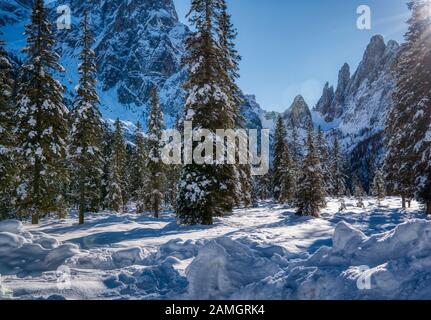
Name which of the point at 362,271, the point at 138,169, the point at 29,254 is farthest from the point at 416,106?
the point at 138,169

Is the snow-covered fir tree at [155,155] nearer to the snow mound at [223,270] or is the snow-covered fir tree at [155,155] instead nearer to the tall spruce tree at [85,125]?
the tall spruce tree at [85,125]

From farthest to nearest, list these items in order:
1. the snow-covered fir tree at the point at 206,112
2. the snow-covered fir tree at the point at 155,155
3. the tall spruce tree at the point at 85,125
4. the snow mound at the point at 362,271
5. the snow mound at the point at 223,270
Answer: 1. the snow-covered fir tree at the point at 155,155
2. the tall spruce tree at the point at 85,125
3. the snow-covered fir tree at the point at 206,112
4. the snow mound at the point at 223,270
5. the snow mound at the point at 362,271

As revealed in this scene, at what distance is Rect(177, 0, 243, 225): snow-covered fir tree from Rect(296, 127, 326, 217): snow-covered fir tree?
32.1ft

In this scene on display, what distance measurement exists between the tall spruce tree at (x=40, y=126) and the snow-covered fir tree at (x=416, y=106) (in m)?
22.6

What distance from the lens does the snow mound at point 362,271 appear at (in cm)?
665

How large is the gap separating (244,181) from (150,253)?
13774 mm

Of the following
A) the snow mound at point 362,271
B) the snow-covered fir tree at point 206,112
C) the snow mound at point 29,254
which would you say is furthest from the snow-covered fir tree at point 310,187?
the snow mound at point 29,254

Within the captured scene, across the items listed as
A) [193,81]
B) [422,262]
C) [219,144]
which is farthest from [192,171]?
[422,262]

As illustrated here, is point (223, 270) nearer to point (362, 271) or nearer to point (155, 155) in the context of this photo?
point (362, 271)

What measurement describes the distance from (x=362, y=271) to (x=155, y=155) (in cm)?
3331

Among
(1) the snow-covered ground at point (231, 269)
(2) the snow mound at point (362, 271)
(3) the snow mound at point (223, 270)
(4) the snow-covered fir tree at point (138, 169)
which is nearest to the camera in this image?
(2) the snow mound at point (362, 271)

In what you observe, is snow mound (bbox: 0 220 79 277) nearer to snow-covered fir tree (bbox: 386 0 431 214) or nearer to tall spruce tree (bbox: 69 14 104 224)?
tall spruce tree (bbox: 69 14 104 224)

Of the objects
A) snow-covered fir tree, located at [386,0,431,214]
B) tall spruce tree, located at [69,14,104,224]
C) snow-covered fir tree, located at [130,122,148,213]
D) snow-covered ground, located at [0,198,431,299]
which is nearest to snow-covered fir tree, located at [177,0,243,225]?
snow-covered ground, located at [0,198,431,299]

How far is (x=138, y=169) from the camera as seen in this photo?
53906 millimetres
